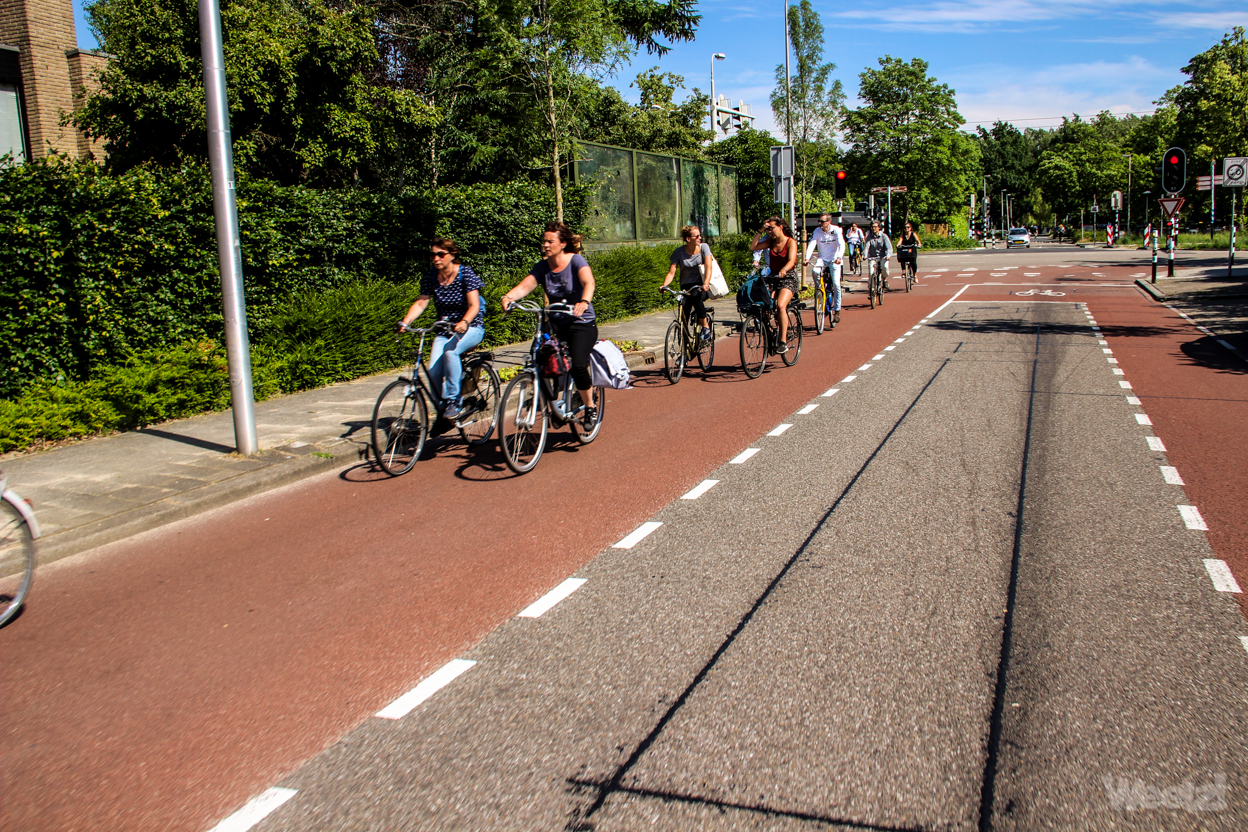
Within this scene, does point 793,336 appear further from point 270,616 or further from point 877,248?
point 877,248

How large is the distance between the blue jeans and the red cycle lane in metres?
0.63

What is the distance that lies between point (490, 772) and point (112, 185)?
8.02 m

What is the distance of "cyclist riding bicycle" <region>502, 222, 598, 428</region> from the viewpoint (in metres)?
7.50

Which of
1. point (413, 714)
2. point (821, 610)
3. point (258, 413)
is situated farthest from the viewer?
point (258, 413)

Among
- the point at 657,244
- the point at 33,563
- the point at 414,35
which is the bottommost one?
the point at 33,563

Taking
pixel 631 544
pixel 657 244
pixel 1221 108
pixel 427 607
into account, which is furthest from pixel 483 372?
pixel 1221 108

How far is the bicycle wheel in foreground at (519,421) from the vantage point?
701 cm

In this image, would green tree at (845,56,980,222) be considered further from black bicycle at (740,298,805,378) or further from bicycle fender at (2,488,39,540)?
bicycle fender at (2,488,39,540)

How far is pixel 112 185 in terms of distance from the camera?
8.81 m

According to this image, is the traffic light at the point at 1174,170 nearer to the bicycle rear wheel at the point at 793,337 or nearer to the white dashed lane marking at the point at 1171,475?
the bicycle rear wheel at the point at 793,337

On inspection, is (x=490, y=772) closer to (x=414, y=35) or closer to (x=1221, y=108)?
(x=414, y=35)

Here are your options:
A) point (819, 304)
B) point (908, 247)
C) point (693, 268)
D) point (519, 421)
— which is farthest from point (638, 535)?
point (908, 247)

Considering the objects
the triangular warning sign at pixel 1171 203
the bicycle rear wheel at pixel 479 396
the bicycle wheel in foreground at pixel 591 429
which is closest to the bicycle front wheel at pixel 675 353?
the bicycle wheel in foreground at pixel 591 429

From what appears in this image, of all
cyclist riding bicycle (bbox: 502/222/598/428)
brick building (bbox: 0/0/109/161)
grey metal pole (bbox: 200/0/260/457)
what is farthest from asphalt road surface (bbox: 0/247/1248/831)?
brick building (bbox: 0/0/109/161)
